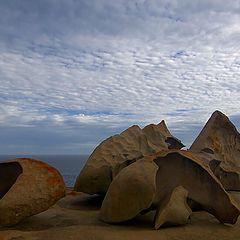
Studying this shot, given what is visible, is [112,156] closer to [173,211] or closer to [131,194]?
[131,194]

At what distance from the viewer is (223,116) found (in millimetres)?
12898

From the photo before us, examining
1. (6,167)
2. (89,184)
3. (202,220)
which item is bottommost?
(202,220)

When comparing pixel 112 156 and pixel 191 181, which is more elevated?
pixel 112 156

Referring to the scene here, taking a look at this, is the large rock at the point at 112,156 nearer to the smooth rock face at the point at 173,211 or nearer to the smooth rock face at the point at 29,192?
the smooth rock face at the point at 29,192

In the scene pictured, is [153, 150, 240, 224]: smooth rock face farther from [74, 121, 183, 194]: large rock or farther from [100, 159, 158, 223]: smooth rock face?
[74, 121, 183, 194]: large rock

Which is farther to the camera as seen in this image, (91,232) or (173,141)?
(173,141)

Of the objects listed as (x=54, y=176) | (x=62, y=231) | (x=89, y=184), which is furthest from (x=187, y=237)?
(x=89, y=184)

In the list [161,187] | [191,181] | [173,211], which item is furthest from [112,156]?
[173,211]

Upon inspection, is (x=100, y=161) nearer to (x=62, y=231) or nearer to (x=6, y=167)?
(x=6, y=167)

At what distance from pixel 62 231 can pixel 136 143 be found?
4.17 metres

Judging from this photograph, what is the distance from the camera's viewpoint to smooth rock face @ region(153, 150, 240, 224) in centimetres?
728

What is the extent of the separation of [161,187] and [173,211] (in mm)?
789

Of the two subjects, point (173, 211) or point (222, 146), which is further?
point (222, 146)

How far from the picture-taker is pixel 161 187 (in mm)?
7578
